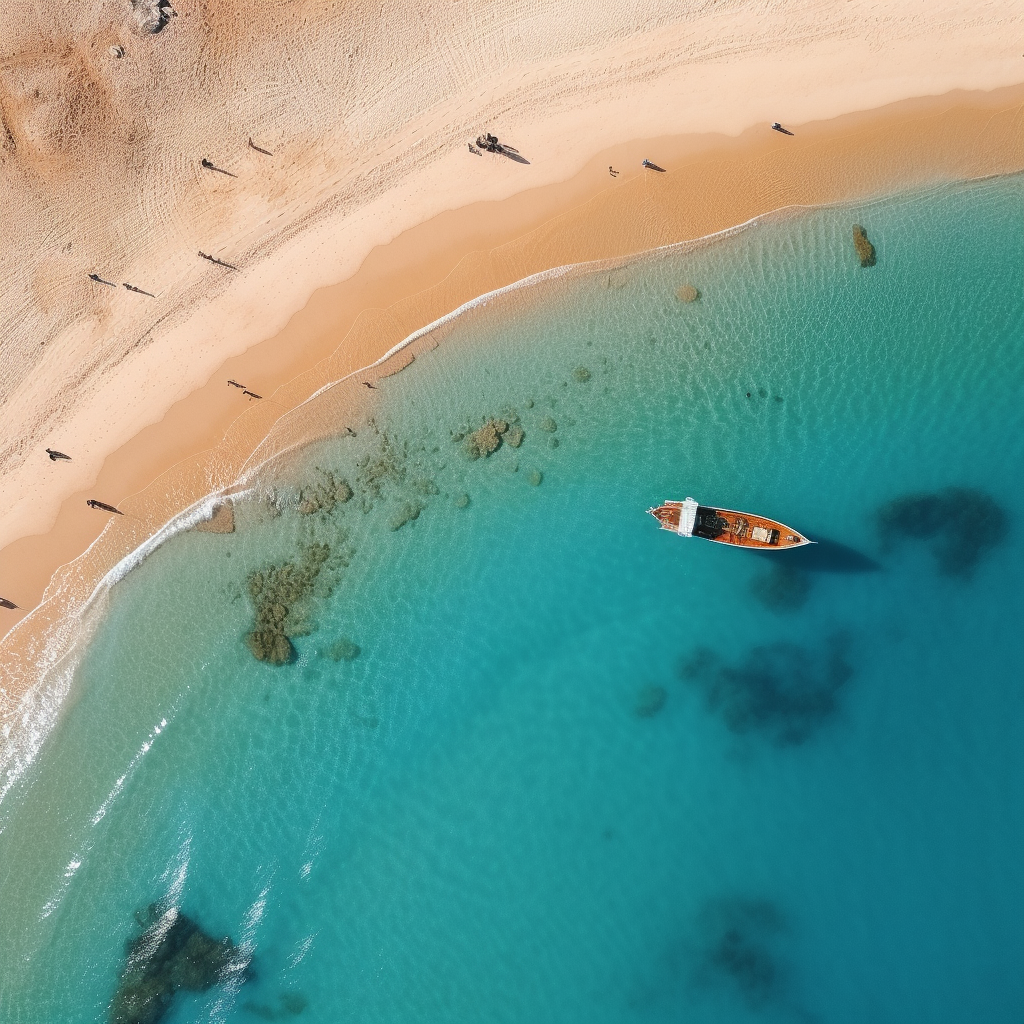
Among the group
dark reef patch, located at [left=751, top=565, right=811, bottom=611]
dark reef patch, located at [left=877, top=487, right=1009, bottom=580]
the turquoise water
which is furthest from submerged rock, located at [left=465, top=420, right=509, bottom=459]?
dark reef patch, located at [left=877, top=487, right=1009, bottom=580]

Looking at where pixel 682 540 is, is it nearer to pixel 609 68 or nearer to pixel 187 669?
pixel 609 68

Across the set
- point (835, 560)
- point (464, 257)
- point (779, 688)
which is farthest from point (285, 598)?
point (835, 560)

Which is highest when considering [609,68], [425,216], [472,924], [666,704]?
[609,68]

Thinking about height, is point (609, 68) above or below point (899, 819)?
above

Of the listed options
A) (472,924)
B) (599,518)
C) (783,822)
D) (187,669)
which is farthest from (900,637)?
(187,669)

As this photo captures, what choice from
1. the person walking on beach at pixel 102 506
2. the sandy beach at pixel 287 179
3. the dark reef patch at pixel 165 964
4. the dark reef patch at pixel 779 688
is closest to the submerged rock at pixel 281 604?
the sandy beach at pixel 287 179

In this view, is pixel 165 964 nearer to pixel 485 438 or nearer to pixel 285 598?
pixel 285 598
